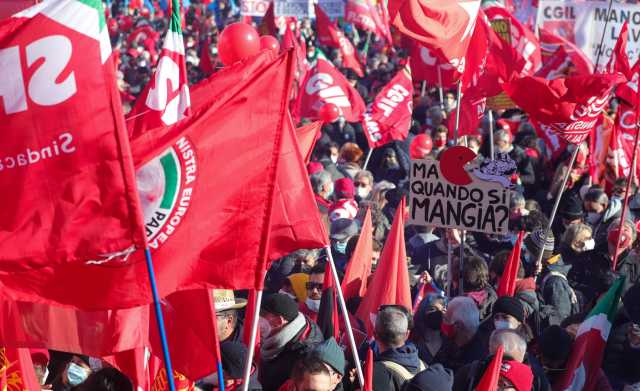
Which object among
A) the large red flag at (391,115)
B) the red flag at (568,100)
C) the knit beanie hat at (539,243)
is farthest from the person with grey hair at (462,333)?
the large red flag at (391,115)

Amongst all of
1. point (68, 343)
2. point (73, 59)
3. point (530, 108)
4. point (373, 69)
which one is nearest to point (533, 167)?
point (530, 108)

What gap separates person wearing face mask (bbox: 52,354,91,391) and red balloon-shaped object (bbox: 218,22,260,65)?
2.88 m

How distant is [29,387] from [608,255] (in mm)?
4434

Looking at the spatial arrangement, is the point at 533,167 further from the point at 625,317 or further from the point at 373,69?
the point at 373,69

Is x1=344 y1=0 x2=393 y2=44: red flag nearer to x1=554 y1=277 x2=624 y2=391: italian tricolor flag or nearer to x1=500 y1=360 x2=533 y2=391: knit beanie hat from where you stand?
x1=554 y1=277 x2=624 y2=391: italian tricolor flag

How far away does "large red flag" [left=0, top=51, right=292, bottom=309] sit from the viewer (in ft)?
13.1

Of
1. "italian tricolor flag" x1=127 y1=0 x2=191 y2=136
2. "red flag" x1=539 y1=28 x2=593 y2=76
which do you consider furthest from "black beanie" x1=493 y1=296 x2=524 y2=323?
"red flag" x1=539 y1=28 x2=593 y2=76

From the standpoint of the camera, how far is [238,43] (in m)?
7.74

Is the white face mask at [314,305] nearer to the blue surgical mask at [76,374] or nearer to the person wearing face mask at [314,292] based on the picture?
the person wearing face mask at [314,292]

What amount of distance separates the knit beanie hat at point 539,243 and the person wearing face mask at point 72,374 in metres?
3.32

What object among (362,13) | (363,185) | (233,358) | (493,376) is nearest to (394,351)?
(233,358)

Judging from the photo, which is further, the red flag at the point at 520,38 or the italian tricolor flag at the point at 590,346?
the red flag at the point at 520,38

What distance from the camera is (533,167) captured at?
1142cm

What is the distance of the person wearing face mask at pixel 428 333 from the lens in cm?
620
